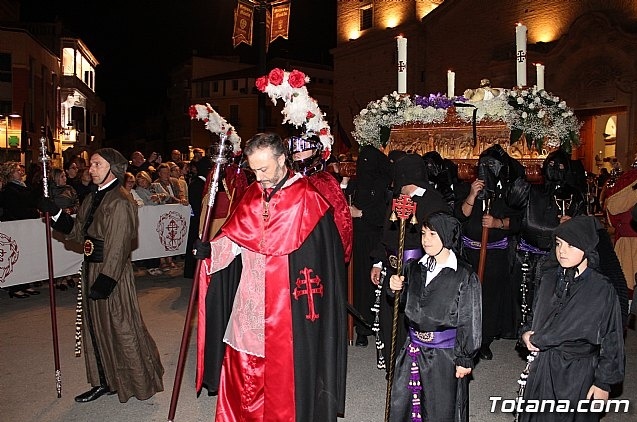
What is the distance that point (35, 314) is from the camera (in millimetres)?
8969

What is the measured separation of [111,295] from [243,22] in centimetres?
797

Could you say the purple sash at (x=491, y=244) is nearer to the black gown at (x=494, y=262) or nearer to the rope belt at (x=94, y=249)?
the black gown at (x=494, y=262)

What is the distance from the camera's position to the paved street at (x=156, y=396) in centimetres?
543

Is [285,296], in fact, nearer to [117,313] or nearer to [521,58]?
[117,313]

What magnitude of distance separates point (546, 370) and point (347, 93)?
1236 inches

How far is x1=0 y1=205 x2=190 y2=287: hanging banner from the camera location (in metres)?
9.68

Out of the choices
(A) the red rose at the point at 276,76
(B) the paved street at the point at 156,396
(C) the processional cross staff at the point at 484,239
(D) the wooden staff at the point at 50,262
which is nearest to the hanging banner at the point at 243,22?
(B) the paved street at the point at 156,396

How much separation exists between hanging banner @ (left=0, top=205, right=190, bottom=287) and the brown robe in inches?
96.1

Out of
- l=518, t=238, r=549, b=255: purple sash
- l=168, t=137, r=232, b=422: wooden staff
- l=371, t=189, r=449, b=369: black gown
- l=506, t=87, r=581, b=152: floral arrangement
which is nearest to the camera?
l=168, t=137, r=232, b=422: wooden staff

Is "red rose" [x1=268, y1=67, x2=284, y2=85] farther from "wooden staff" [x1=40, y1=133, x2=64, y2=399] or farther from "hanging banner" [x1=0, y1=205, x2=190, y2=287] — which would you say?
"hanging banner" [x1=0, y1=205, x2=190, y2=287]

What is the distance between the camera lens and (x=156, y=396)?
5.83 m

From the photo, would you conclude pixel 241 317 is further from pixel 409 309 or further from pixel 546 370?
pixel 546 370

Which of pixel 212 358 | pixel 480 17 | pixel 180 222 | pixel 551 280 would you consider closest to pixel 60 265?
pixel 180 222

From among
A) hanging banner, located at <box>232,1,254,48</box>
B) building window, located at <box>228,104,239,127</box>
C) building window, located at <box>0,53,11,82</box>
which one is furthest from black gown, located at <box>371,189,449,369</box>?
building window, located at <box>228,104,239,127</box>
